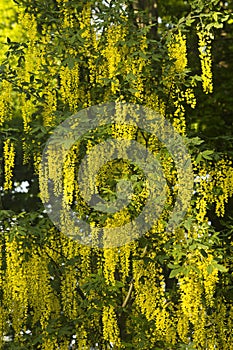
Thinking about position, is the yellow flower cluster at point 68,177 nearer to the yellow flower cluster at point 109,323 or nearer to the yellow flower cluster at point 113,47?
the yellow flower cluster at point 113,47

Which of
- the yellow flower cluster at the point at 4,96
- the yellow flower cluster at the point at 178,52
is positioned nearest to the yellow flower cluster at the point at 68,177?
the yellow flower cluster at the point at 4,96

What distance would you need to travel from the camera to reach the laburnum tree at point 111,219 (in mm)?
4613

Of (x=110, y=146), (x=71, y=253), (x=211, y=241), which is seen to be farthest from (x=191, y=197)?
(x=71, y=253)

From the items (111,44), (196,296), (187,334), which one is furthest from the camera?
(187,334)

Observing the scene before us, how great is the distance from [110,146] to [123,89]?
46cm

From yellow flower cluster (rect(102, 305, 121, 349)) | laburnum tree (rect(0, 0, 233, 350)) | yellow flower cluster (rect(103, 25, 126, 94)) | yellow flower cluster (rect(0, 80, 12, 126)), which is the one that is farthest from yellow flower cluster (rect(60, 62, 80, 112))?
yellow flower cluster (rect(102, 305, 121, 349))

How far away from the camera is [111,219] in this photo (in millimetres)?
4598

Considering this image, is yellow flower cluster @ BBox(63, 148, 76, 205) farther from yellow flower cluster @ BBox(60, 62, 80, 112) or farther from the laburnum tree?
yellow flower cluster @ BBox(60, 62, 80, 112)

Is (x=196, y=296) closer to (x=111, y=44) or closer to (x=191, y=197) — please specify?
(x=191, y=197)

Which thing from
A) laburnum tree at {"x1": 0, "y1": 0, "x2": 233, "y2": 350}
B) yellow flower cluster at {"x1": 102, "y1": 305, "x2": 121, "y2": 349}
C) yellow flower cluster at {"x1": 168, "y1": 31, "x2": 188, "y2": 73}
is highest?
yellow flower cluster at {"x1": 168, "y1": 31, "x2": 188, "y2": 73}

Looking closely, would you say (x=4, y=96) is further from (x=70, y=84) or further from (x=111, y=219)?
(x=111, y=219)

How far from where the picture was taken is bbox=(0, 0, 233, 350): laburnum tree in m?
4.61

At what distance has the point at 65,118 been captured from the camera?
4617mm

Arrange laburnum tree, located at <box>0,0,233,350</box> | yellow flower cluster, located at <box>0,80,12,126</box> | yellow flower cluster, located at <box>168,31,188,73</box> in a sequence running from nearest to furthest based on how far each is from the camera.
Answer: laburnum tree, located at <box>0,0,233,350</box> → yellow flower cluster, located at <box>168,31,188,73</box> → yellow flower cluster, located at <box>0,80,12,126</box>
